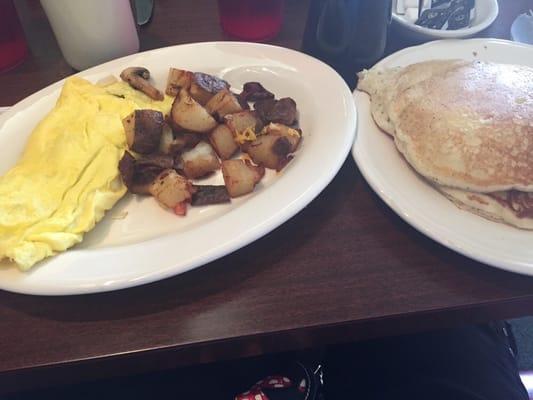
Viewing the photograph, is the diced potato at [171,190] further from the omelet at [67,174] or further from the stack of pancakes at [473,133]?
the stack of pancakes at [473,133]

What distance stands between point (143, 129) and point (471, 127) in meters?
0.52

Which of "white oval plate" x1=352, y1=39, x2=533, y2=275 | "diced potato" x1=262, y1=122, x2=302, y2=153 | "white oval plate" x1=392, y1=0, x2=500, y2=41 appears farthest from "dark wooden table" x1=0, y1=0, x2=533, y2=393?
"white oval plate" x1=392, y1=0, x2=500, y2=41

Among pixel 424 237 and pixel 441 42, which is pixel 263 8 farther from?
pixel 424 237

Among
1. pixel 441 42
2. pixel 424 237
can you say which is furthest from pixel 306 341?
pixel 441 42

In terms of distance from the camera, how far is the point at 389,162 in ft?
2.68

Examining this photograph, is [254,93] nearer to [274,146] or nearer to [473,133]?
[274,146]

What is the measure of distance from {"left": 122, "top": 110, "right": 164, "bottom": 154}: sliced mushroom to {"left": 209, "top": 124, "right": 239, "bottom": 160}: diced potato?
0.31 ft

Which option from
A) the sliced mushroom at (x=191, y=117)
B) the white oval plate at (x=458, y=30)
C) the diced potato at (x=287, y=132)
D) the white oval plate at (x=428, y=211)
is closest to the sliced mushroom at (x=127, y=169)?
the sliced mushroom at (x=191, y=117)

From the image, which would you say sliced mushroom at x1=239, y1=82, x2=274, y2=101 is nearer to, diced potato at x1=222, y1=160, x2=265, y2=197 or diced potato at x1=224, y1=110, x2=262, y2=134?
diced potato at x1=224, y1=110, x2=262, y2=134

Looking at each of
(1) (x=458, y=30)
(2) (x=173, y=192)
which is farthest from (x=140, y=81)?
(1) (x=458, y=30)

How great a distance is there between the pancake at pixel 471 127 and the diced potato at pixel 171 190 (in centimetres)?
36

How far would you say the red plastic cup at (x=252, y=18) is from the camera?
44.1 inches


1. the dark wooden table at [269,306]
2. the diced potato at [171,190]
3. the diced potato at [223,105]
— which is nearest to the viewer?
the dark wooden table at [269,306]

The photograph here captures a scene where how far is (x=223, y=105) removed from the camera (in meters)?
0.89
